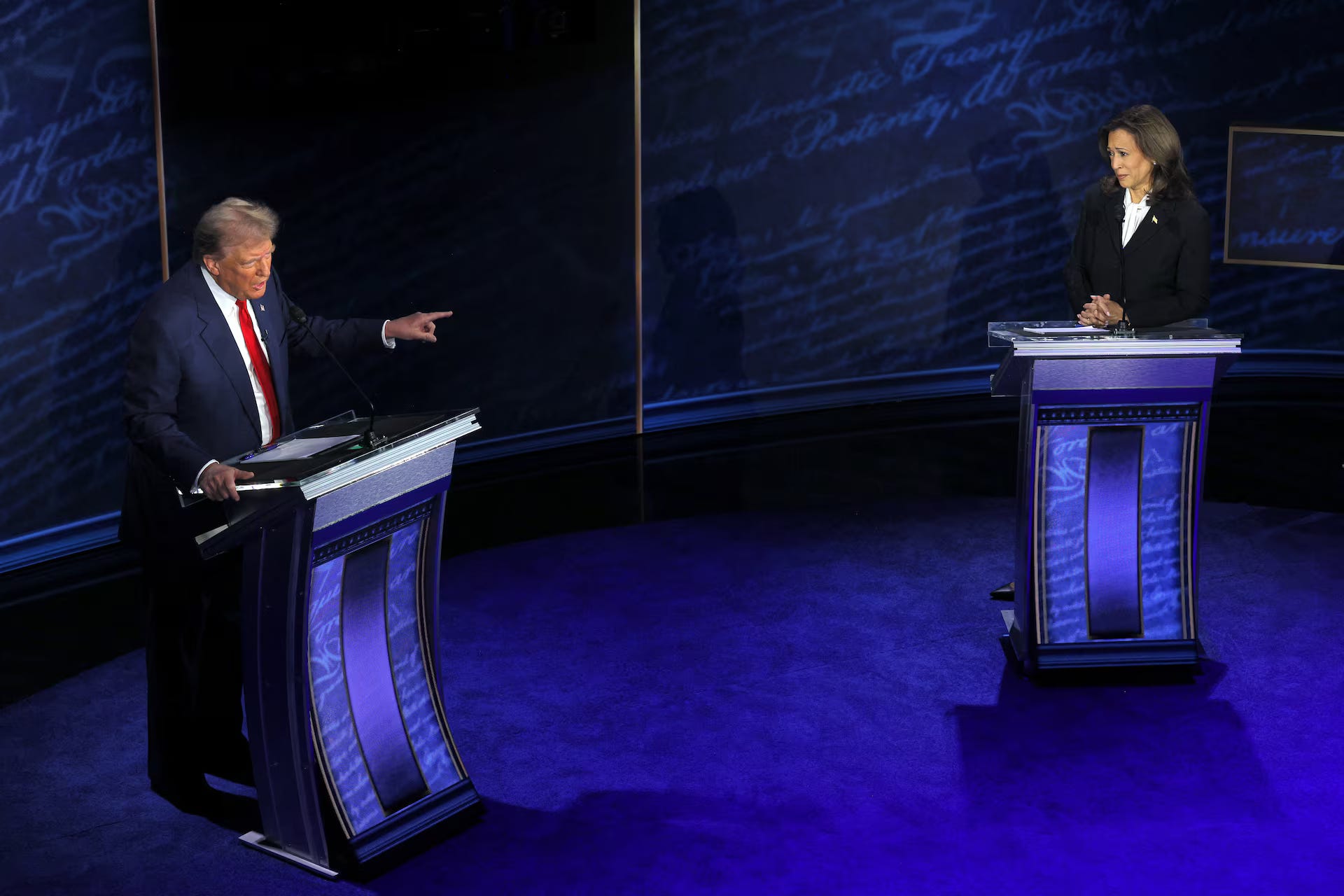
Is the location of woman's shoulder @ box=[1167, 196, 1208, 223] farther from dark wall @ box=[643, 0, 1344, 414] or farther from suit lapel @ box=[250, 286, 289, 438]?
dark wall @ box=[643, 0, 1344, 414]

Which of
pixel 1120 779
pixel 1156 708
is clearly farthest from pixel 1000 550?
pixel 1120 779

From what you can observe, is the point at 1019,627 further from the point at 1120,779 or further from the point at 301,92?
the point at 301,92

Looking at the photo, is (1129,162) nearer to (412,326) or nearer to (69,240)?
(412,326)

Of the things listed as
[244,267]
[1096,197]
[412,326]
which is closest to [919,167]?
[1096,197]

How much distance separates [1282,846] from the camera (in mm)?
3350

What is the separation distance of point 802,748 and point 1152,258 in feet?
5.86

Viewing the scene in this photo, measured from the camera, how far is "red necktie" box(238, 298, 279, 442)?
3438 millimetres

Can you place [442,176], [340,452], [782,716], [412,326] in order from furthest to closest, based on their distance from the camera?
[442,176]
[782,716]
[412,326]
[340,452]

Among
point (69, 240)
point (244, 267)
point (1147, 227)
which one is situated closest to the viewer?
point (244, 267)

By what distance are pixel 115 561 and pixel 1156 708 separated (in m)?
3.64

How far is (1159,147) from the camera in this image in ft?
14.2

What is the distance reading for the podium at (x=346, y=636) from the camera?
2980mm

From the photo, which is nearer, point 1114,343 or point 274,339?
point 274,339

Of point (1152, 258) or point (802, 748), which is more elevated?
point (1152, 258)
